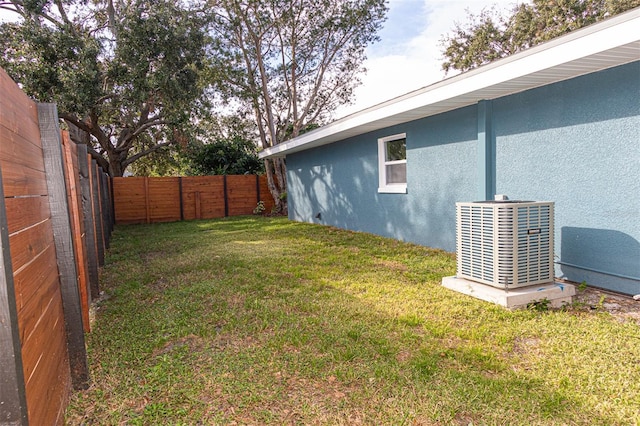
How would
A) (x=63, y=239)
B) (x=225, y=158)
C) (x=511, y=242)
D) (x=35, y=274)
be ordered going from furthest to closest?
(x=225, y=158)
(x=511, y=242)
(x=63, y=239)
(x=35, y=274)

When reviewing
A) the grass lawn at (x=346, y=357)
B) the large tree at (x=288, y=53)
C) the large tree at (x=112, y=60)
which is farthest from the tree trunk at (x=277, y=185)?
the grass lawn at (x=346, y=357)

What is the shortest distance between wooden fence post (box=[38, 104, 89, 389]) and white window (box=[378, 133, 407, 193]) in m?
5.55

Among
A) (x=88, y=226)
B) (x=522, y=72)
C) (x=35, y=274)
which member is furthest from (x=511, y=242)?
(x=88, y=226)

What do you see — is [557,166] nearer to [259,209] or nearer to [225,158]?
[259,209]

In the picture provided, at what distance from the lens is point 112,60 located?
10.3 m

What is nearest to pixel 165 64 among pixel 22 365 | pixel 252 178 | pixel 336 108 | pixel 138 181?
pixel 138 181

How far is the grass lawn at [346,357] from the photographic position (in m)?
1.98

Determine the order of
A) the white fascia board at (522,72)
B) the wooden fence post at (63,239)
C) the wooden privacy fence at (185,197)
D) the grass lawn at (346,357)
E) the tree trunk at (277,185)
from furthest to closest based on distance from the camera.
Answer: the tree trunk at (277,185), the wooden privacy fence at (185,197), the white fascia board at (522,72), the wooden fence post at (63,239), the grass lawn at (346,357)

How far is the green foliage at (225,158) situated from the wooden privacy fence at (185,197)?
1985mm

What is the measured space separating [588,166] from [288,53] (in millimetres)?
12796

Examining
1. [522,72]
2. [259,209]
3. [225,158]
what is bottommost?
[259,209]

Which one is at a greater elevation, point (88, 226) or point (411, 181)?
point (411, 181)

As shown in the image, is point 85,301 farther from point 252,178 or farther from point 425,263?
point 252,178

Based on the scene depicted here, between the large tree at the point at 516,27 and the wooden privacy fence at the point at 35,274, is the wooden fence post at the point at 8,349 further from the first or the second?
the large tree at the point at 516,27
